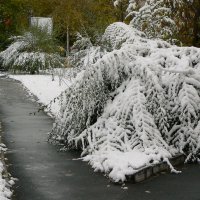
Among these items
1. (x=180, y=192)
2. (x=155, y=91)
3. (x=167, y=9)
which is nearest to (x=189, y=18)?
(x=167, y=9)

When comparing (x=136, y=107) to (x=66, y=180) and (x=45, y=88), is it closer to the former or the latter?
(x=66, y=180)

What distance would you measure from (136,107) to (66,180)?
171cm

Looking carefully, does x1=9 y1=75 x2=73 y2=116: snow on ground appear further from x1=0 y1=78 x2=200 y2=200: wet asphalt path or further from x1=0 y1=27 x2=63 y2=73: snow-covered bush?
x1=0 y1=78 x2=200 y2=200: wet asphalt path

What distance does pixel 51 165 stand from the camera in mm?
7496

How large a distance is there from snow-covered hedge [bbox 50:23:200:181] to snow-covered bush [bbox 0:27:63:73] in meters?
18.4

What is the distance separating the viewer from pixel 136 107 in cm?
760

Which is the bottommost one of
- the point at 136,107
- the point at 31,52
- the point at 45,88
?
the point at 45,88

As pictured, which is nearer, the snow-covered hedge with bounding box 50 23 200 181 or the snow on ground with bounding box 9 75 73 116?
the snow-covered hedge with bounding box 50 23 200 181

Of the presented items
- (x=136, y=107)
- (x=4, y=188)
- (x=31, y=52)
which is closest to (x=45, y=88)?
(x=31, y=52)

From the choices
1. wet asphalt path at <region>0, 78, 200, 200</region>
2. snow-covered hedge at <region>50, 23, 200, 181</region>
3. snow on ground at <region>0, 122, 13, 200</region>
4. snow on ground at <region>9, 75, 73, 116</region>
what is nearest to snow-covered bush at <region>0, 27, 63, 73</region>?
snow on ground at <region>9, 75, 73, 116</region>

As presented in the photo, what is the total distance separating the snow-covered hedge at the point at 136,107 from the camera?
7441 millimetres

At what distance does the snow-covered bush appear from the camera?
2708 cm

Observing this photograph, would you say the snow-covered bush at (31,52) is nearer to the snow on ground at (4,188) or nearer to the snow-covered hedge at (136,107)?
the snow-covered hedge at (136,107)

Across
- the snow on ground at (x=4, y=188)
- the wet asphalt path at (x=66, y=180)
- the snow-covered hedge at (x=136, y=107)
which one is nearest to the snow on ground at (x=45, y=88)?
the wet asphalt path at (x=66, y=180)
